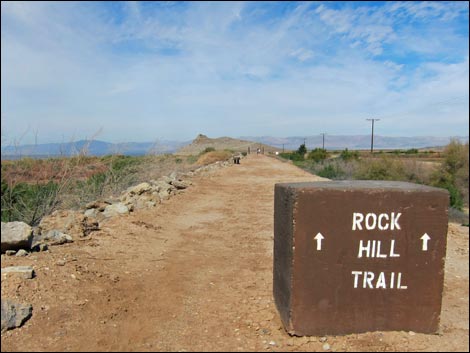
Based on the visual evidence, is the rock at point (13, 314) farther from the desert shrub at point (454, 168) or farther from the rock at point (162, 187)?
the desert shrub at point (454, 168)

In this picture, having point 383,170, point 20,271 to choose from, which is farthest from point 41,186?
point 383,170

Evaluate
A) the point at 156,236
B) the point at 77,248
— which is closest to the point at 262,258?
the point at 156,236

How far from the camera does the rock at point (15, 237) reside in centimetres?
475

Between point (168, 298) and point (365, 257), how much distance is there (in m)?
2.40

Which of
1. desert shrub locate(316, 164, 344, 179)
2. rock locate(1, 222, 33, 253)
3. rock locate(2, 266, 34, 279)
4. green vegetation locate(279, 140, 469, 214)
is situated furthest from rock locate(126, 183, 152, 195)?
desert shrub locate(316, 164, 344, 179)

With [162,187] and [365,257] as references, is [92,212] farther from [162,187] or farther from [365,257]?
[365,257]

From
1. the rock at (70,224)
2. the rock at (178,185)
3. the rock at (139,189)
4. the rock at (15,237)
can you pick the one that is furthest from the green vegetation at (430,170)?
the rock at (15,237)

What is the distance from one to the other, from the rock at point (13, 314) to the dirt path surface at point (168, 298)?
0.22 ft

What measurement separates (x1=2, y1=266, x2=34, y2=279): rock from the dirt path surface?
0.38 ft

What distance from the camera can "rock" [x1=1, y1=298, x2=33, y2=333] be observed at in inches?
130

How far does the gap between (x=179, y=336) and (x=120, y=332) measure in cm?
55

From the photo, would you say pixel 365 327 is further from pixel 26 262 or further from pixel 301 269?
pixel 26 262

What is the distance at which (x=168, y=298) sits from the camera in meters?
4.51

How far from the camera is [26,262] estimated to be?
15.0ft
